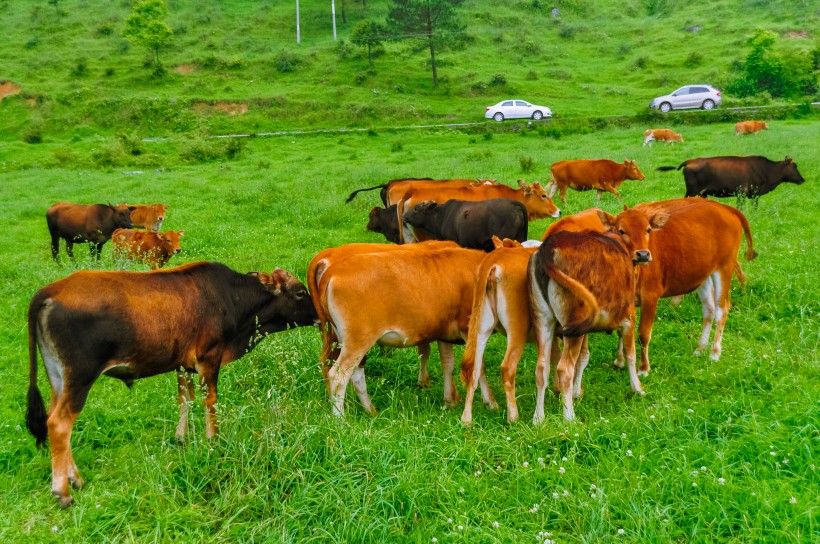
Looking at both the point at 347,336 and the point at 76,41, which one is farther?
the point at 76,41

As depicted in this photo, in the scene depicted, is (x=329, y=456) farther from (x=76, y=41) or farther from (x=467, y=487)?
(x=76, y=41)

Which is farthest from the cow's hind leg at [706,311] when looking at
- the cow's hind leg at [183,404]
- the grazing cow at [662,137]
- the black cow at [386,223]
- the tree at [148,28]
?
the tree at [148,28]

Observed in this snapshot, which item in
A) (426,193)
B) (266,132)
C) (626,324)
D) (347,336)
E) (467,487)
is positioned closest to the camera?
(467,487)

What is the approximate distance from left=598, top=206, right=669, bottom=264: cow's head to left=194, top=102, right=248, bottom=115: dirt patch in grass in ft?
125

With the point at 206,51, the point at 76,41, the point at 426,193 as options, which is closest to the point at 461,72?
the point at 206,51

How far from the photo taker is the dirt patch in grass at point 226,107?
136 ft

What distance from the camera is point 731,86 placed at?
1673 inches

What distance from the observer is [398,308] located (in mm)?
5672

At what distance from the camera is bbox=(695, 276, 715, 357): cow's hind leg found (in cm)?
689

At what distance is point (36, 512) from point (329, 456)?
205 cm

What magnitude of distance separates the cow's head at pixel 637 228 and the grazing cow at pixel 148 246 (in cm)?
829

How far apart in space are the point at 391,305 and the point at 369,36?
50207 millimetres

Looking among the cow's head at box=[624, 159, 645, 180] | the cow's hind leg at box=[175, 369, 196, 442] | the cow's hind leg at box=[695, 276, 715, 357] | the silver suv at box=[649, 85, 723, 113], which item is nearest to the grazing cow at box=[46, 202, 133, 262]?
the cow's hind leg at box=[175, 369, 196, 442]

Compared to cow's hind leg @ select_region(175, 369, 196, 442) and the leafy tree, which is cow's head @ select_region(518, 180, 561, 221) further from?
the leafy tree
